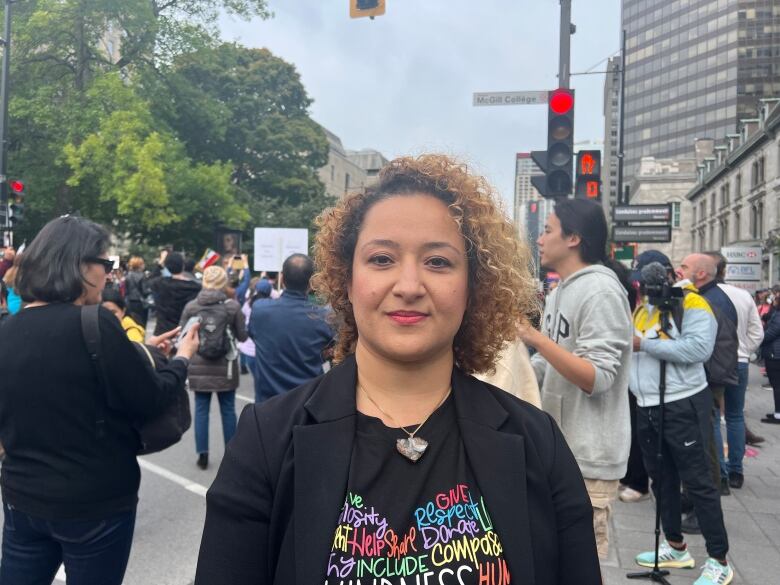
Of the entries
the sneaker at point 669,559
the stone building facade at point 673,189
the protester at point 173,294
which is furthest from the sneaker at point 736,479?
the stone building facade at point 673,189

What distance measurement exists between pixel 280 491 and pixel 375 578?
27 centimetres

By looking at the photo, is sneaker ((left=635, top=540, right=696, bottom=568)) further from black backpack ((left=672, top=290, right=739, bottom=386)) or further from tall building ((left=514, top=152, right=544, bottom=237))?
tall building ((left=514, top=152, right=544, bottom=237))

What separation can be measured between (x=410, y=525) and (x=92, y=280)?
68.9 inches

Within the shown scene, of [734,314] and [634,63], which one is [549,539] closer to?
[734,314]

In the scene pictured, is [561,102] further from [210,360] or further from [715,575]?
[715,575]

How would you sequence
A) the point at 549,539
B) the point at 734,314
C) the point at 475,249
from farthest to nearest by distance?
the point at 734,314 → the point at 475,249 → the point at 549,539

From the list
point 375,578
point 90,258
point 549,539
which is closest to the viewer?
point 375,578

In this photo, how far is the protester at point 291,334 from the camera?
17.1 ft

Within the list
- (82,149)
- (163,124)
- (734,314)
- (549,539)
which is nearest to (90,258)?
(549,539)

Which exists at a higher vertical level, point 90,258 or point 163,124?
point 163,124

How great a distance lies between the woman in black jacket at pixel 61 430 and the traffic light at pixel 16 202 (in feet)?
51.5

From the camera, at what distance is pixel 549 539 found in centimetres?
146

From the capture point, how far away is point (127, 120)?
2364cm

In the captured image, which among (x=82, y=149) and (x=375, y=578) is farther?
(x=82, y=149)
